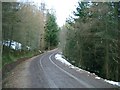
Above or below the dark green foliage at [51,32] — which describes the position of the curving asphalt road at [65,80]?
above

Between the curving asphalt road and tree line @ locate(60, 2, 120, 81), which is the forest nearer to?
tree line @ locate(60, 2, 120, 81)

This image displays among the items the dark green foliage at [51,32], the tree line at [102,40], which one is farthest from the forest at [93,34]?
the dark green foliage at [51,32]


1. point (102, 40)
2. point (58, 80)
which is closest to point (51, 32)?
point (102, 40)

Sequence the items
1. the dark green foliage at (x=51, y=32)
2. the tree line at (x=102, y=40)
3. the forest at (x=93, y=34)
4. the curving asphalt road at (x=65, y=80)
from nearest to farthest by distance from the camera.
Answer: the curving asphalt road at (x=65, y=80), the tree line at (x=102, y=40), the forest at (x=93, y=34), the dark green foliage at (x=51, y=32)

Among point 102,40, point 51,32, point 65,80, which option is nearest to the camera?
point 65,80

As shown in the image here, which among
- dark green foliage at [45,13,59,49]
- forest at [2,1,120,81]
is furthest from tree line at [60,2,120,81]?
dark green foliage at [45,13,59,49]

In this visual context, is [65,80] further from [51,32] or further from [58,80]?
[51,32]

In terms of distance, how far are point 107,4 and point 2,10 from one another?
30.9 feet

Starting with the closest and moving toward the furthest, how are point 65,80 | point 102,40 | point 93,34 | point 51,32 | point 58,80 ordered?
point 65,80
point 58,80
point 102,40
point 93,34
point 51,32

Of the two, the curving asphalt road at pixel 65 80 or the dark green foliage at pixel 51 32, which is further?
the dark green foliage at pixel 51 32

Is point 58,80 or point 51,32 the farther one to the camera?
point 51,32

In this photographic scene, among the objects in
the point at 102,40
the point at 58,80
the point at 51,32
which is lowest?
the point at 51,32

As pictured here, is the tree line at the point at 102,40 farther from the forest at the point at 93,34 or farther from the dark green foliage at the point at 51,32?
the dark green foliage at the point at 51,32

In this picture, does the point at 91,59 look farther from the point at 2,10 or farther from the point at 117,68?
the point at 2,10
